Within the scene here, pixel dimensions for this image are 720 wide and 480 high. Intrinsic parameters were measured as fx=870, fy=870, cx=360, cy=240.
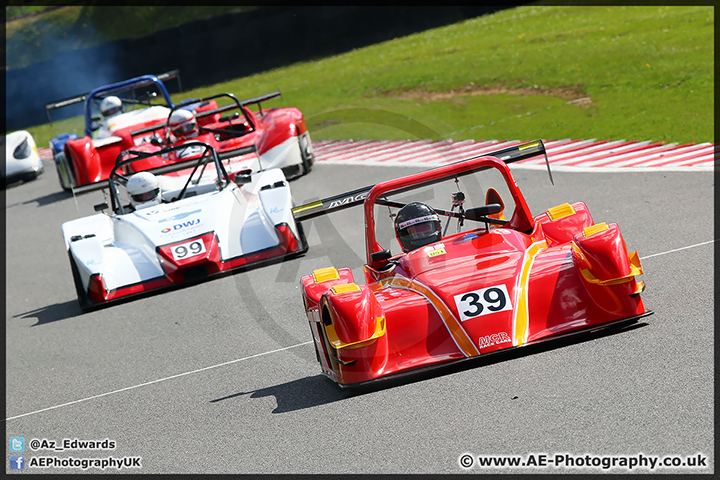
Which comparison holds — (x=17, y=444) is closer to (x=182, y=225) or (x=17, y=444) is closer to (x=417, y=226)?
(x=417, y=226)

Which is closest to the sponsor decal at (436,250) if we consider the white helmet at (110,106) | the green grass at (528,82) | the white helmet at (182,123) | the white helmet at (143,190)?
the white helmet at (143,190)

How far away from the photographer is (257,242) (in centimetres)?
979

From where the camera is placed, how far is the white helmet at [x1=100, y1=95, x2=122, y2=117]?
55.5 ft

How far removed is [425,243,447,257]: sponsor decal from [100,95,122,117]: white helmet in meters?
12.3

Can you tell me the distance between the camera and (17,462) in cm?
571

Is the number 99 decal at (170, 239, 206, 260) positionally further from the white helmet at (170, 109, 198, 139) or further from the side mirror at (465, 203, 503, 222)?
the white helmet at (170, 109, 198, 139)

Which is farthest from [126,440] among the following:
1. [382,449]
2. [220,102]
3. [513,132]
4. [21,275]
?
A: [220,102]

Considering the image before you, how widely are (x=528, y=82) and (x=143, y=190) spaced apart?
11428 mm

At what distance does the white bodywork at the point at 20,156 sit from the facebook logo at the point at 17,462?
15.4 m

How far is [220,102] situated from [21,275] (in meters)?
16.0

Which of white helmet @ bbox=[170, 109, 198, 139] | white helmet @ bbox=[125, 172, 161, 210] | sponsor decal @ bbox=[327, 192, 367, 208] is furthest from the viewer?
white helmet @ bbox=[170, 109, 198, 139]

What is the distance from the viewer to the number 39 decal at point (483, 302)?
5422 millimetres

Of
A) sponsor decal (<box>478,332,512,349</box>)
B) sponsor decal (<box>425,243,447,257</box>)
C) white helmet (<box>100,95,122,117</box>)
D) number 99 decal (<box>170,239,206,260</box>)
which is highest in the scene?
white helmet (<box>100,95,122,117</box>)

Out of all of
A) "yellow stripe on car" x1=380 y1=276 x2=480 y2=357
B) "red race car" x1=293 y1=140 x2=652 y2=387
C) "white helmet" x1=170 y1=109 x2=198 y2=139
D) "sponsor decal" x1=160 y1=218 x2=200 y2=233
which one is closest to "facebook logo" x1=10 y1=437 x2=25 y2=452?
"red race car" x1=293 y1=140 x2=652 y2=387
